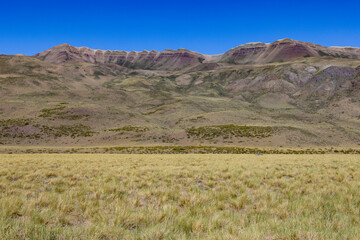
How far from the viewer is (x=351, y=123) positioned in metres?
97.1

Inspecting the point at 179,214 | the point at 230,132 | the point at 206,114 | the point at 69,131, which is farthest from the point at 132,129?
the point at 179,214

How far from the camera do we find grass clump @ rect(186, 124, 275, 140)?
238 ft

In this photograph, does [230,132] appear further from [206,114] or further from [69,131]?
[69,131]

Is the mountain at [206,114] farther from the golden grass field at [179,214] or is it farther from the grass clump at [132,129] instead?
the golden grass field at [179,214]

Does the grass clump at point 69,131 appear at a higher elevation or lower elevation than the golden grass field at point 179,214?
lower

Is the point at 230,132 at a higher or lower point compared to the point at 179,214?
lower

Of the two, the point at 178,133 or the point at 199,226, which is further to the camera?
the point at 178,133

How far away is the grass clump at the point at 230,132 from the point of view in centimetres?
7256

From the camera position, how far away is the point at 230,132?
2963 inches

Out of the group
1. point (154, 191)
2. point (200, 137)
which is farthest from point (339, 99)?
point (154, 191)

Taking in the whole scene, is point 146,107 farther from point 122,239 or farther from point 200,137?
point 122,239

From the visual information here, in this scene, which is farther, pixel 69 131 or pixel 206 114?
pixel 206 114

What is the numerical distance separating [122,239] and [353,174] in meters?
11.8

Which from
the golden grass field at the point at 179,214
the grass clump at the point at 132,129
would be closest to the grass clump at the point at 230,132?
the grass clump at the point at 132,129
